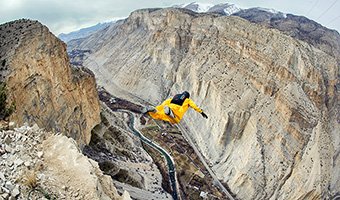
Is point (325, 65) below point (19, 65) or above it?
above

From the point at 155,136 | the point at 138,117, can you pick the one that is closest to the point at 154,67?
the point at 138,117

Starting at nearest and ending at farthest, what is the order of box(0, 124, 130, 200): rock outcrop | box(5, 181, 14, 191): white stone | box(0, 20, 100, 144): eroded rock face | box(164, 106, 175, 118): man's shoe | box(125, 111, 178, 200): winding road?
box(5, 181, 14, 191): white stone → box(0, 124, 130, 200): rock outcrop → box(164, 106, 175, 118): man's shoe → box(0, 20, 100, 144): eroded rock face → box(125, 111, 178, 200): winding road

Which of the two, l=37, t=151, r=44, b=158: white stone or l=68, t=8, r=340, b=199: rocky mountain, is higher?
l=37, t=151, r=44, b=158: white stone

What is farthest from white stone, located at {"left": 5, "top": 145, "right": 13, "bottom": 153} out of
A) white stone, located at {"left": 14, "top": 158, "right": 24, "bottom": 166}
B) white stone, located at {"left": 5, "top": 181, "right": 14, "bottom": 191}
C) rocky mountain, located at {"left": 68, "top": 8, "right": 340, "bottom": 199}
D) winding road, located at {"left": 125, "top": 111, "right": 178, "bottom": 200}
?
rocky mountain, located at {"left": 68, "top": 8, "right": 340, "bottom": 199}

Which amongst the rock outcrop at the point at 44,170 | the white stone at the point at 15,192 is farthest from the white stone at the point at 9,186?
the white stone at the point at 15,192

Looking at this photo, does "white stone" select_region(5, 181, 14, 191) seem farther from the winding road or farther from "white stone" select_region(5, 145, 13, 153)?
the winding road

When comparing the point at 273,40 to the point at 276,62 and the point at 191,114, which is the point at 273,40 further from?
the point at 191,114

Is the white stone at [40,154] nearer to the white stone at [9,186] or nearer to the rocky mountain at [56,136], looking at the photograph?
the rocky mountain at [56,136]
